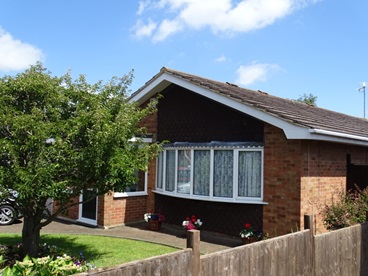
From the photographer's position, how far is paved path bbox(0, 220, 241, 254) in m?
8.92

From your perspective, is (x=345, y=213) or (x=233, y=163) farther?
(x=233, y=163)

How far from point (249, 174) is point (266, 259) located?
5055 millimetres

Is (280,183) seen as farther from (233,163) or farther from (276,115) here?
(276,115)

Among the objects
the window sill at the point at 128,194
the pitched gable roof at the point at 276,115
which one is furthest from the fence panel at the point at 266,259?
the window sill at the point at 128,194

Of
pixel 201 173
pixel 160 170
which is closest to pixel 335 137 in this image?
pixel 201 173

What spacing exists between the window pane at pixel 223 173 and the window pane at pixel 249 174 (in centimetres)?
27

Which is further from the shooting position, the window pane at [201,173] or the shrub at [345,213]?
the window pane at [201,173]

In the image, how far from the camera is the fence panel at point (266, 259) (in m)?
3.60

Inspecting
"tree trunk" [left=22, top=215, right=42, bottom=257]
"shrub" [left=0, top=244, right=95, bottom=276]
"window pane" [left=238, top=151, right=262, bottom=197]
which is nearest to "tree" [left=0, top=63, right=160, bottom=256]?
"tree trunk" [left=22, top=215, right=42, bottom=257]

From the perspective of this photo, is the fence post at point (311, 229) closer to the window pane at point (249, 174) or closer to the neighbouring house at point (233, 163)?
the neighbouring house at point (233, 163)

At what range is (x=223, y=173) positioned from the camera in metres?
9.59

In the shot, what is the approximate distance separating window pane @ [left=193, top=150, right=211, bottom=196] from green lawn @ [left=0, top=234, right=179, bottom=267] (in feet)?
6.88

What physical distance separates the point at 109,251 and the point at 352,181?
710cm

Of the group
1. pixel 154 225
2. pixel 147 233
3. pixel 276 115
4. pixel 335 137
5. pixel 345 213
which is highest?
pixel 276 115
